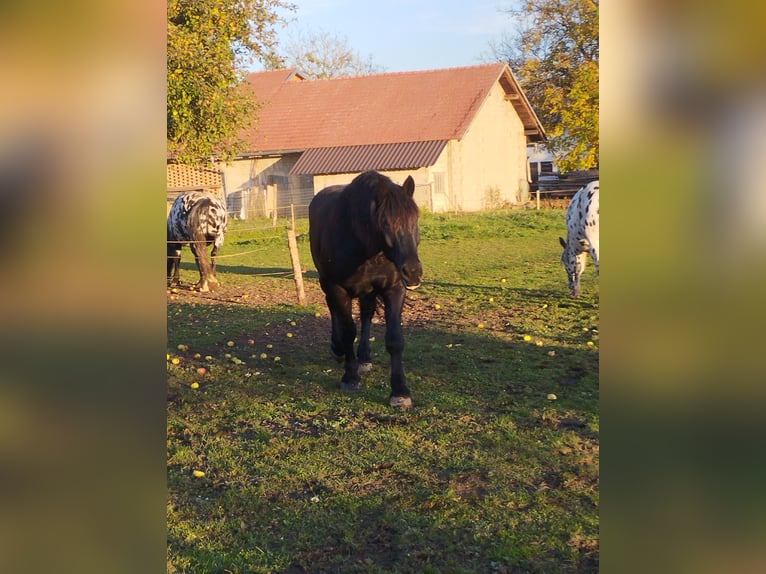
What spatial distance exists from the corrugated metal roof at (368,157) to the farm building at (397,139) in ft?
0.15

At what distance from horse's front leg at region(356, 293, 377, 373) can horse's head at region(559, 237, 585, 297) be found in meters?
4.62

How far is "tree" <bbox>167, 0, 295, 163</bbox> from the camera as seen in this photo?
1425 cm

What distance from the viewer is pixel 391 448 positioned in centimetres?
482

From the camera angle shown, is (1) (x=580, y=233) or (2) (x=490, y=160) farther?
(2) (x=490, y=160)

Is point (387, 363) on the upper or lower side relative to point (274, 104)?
lower

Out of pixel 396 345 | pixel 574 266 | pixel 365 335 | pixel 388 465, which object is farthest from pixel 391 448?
pixel 574 266

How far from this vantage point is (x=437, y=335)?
28.1 feet

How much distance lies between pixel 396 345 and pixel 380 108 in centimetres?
2871

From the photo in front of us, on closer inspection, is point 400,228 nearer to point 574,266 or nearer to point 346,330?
point 346,330
